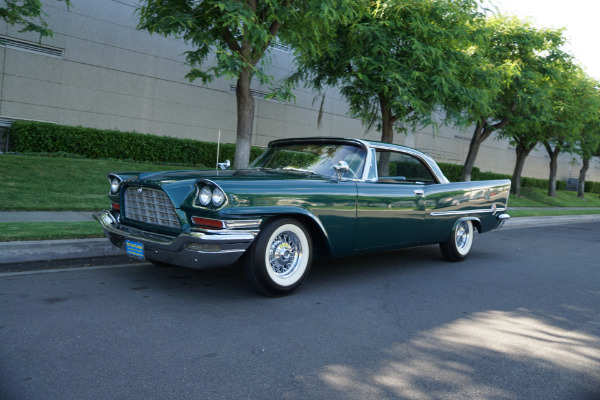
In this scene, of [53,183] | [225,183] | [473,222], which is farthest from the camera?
[53,183]

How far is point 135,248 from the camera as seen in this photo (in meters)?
4.26

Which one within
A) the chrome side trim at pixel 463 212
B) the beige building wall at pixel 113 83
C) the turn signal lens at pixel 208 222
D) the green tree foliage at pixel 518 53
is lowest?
the turn signal lens at pixel 208 222

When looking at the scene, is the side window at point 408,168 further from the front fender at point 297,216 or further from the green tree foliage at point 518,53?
the green tree foliage at point 518,53

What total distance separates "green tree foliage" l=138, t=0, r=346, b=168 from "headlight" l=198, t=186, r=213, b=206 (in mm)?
4242

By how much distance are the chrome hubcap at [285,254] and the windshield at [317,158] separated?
0.92m

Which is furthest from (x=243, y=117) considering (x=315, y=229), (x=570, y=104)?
(x=570, y=104)

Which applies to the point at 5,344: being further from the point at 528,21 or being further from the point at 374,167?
the point at 528,21

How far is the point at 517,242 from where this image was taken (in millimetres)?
9703

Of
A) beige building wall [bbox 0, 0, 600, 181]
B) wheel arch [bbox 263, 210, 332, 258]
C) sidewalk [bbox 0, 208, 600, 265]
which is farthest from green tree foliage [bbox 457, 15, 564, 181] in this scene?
sidewalk [bbox 0, 208, 600, 265]

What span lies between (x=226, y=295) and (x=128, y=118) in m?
13.5

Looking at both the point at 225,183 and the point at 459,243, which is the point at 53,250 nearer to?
the point at 225,183

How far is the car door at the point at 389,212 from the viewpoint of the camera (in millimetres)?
5000

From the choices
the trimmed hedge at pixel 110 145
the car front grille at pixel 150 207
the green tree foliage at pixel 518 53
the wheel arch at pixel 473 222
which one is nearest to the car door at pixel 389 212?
the wheel arch at pixel 473 222

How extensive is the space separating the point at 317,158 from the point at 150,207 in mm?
1866
